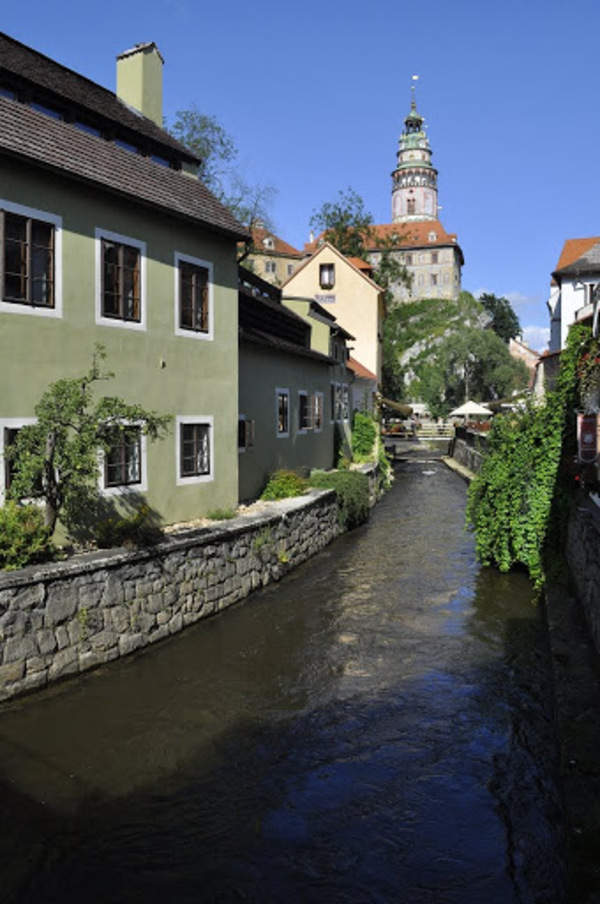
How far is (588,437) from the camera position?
1036cm

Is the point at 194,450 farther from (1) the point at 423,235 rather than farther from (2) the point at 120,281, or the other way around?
(1) the point at 423,235

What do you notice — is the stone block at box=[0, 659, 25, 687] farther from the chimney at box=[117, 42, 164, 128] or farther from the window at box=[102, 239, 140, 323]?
the chimney at box=[117, 42, 164, 128]

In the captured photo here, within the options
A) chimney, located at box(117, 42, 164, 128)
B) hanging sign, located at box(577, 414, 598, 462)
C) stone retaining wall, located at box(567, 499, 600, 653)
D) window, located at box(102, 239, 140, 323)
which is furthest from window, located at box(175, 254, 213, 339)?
stone retaining wall, located at box(567, 499, 600, 653)

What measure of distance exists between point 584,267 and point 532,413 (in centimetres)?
3195

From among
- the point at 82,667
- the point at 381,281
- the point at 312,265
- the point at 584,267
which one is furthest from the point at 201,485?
the point at 381,281

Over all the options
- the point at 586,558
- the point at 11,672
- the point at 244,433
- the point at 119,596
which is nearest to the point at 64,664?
the point at 11,672

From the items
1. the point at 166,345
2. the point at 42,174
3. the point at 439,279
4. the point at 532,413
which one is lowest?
the point at 532,413

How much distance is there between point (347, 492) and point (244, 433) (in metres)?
4.30

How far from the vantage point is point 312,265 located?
133 ft

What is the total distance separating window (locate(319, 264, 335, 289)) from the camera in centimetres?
4062

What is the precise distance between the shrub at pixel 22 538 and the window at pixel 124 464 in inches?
95.0

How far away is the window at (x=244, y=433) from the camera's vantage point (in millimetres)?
18250

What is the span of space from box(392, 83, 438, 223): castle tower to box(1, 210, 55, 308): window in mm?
111697

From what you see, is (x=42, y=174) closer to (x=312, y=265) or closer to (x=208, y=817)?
(x=208, y=817)
